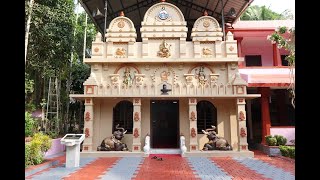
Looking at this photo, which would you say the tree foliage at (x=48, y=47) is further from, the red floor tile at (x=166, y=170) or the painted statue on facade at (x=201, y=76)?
the painted statue on facade at (x=201, y=76)

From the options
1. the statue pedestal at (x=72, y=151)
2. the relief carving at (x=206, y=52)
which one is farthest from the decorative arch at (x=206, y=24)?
the statue pedestal at (x=72, y=151)

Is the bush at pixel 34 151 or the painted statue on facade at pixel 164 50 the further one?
the painted statue on facade at pixel 164 50

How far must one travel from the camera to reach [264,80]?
13.1 metres

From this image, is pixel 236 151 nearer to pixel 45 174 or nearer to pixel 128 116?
pixel 128 116

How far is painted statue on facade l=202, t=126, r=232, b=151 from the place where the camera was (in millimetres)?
12039

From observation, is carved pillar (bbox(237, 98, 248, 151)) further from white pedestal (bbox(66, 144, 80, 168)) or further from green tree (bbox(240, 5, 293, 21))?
green tree (bbox(240, 5, 293, 21))

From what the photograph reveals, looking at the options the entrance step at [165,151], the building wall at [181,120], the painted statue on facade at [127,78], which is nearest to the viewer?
the entrance step at [165,151]

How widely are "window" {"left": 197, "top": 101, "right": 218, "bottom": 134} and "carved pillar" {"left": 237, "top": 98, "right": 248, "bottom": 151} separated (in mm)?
1273

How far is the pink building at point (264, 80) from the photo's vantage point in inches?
517

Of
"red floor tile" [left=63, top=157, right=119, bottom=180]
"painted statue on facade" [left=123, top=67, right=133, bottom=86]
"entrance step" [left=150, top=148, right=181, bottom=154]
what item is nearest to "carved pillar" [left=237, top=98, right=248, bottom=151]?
"entrance step" [left=150, top=148, right=181, bottom=154]

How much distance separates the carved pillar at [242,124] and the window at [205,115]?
50.1 inches
